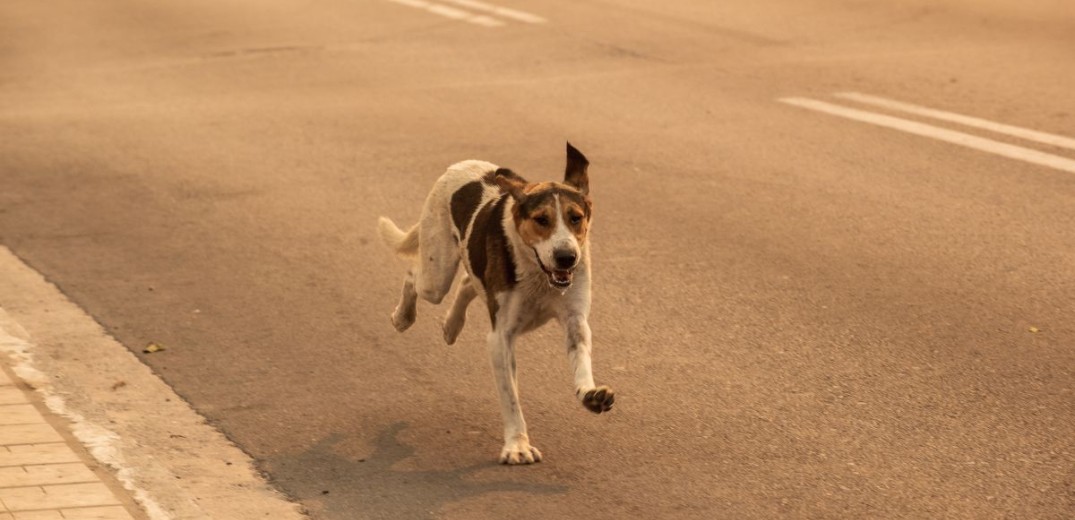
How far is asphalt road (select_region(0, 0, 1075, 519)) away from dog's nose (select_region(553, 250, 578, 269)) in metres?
0.83

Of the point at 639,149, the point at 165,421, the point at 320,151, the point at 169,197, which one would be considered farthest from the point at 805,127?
the point at 165,421

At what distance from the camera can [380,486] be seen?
6.85 m

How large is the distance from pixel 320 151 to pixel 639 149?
232 centimetres

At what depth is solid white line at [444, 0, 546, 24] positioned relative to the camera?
1977 centimetres

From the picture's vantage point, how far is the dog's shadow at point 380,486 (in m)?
6.60

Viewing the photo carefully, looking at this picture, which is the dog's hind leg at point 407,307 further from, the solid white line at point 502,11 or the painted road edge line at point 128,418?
the solid white line at point 502,11

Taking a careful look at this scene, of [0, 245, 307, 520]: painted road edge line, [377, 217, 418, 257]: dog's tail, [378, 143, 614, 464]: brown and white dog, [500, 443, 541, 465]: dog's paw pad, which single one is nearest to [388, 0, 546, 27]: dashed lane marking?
[0, 245, 307, 520]: painted road edge line

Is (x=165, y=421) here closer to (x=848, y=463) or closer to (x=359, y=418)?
(x=359, y=418)

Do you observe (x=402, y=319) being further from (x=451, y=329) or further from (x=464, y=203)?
(x=464, y=203)

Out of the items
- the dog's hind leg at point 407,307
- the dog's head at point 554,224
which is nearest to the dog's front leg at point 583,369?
the dog's head at point 554,224

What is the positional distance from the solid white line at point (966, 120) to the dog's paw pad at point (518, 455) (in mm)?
7117

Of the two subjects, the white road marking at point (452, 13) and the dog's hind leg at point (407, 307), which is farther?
Answer: the white road marking at point (452, 13)

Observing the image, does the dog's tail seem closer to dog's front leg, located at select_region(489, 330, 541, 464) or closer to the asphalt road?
the asphalt road

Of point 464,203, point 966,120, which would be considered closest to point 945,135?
point 966,120
